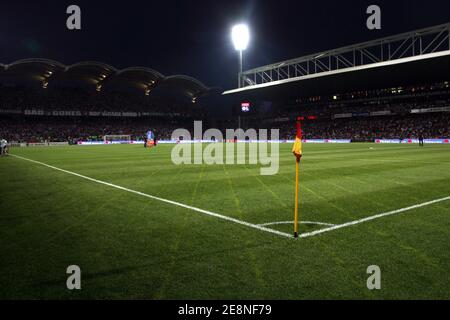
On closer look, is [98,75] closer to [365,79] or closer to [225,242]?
[365,79]

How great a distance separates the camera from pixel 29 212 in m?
8.38

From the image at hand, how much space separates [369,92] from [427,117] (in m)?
13.1

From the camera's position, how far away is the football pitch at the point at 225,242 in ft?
14.0

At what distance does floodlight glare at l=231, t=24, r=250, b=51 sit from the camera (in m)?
57.6

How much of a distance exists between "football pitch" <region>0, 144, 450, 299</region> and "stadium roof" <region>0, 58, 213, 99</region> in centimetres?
6356

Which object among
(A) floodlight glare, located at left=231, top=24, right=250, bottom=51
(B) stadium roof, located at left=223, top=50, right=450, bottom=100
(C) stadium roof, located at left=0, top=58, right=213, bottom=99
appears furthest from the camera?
(C) stadium roof, located at left=0, top=58, right=213, bottom=99

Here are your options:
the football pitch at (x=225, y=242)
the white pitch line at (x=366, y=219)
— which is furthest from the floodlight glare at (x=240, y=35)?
the white pitch line at (x=366, y=219)

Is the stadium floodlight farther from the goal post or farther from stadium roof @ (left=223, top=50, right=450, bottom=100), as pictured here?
the goal post

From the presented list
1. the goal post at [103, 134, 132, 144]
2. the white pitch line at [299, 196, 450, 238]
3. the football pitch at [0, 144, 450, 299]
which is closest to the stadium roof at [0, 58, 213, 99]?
the goal post at [103, 134, 132, 144]

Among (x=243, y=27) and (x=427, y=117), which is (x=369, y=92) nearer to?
(x=427, y=117)

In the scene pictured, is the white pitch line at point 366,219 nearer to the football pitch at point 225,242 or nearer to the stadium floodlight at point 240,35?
the football pitch at point 225,242

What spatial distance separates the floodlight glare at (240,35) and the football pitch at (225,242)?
166 feet

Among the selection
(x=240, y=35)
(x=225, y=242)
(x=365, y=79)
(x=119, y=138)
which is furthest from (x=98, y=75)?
(x=225, y=242)
